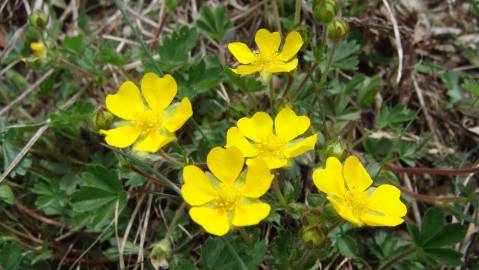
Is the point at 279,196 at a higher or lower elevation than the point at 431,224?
higher

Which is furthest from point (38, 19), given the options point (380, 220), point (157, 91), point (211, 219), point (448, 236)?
point (448, 236)

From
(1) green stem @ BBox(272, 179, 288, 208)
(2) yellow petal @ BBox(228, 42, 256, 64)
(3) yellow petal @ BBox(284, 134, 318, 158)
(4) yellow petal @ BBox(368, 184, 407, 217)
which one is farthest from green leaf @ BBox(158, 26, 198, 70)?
(4) yellow petal @ BBox(368, 184, 407, 217)

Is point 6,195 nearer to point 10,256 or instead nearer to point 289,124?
point 10,256

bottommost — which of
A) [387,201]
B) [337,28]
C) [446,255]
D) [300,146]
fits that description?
[446,255]

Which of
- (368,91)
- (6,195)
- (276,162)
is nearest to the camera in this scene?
(276,162)

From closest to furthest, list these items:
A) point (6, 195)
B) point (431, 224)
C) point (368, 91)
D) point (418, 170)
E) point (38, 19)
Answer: point (431, 224)
point (6, 195)
point (418, 170)
point (38, 19)
point (368, 91)

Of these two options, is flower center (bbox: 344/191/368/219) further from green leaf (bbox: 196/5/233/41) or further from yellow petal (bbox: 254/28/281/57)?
green leaf (bbox: 196/5/233/41)

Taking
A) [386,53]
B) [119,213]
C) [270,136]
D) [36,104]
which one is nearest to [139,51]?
[36,104]

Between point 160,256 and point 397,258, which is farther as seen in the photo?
point 397,258

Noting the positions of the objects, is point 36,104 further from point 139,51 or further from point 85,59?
point 139,51
